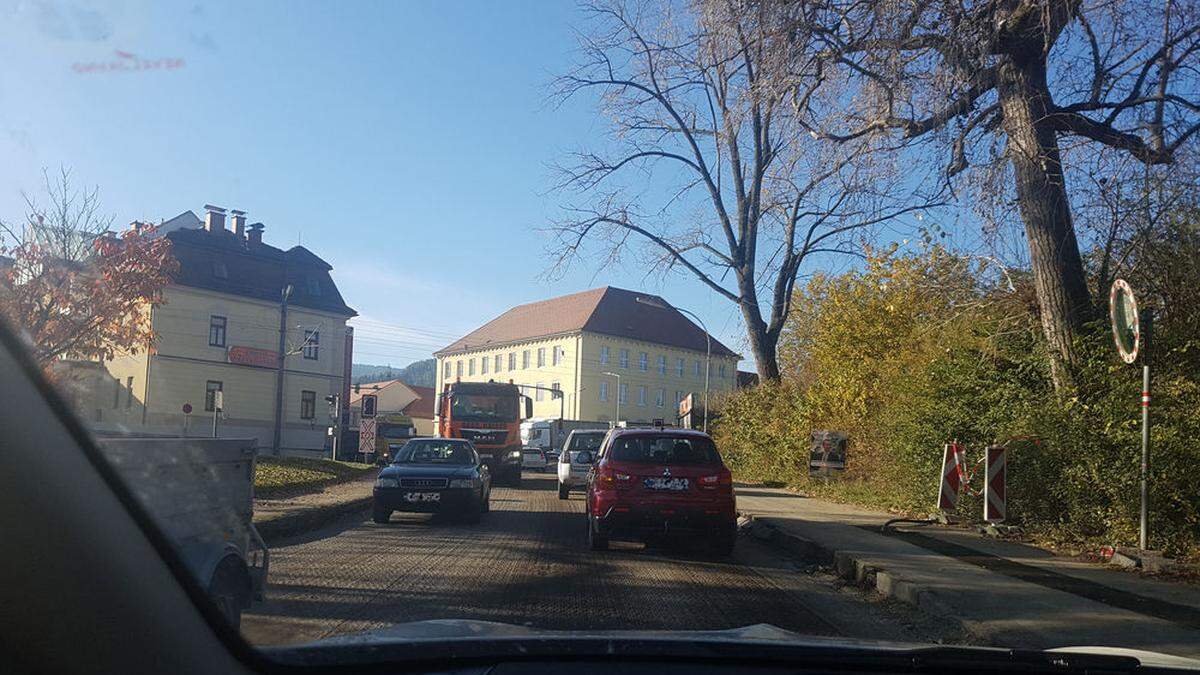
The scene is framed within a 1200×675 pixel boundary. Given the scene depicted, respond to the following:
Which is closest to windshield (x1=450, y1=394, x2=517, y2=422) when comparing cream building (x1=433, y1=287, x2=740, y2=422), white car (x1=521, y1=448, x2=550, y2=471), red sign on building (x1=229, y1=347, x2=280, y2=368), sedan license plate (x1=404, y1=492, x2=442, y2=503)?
white car (x1=521, y1=448, x2=550, y2=471)

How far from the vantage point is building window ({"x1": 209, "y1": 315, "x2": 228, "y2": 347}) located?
40.3 meters

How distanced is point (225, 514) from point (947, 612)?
580 centimetres

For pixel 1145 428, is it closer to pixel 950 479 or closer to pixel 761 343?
pixel 950 479

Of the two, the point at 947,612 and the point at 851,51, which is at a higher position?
the point at 851,51

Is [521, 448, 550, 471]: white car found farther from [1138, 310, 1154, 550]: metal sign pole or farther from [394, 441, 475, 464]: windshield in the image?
[1138, 310, 1154, 550]: metal sign pole

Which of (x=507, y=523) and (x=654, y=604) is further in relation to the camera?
(x=507, y=523)

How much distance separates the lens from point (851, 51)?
1388 cm

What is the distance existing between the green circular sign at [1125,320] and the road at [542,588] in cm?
435

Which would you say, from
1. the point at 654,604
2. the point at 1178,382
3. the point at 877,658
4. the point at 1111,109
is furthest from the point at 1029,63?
the point at 877,658

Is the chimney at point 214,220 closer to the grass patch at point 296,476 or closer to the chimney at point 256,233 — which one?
the chimney at point 256,233

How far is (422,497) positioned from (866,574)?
7129mm

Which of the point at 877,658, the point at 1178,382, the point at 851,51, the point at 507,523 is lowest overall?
the point at 507,523

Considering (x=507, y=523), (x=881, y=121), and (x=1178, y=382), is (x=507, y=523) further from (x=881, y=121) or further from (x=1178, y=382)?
(x=1178, y=382)

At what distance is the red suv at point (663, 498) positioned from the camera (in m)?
11.5
